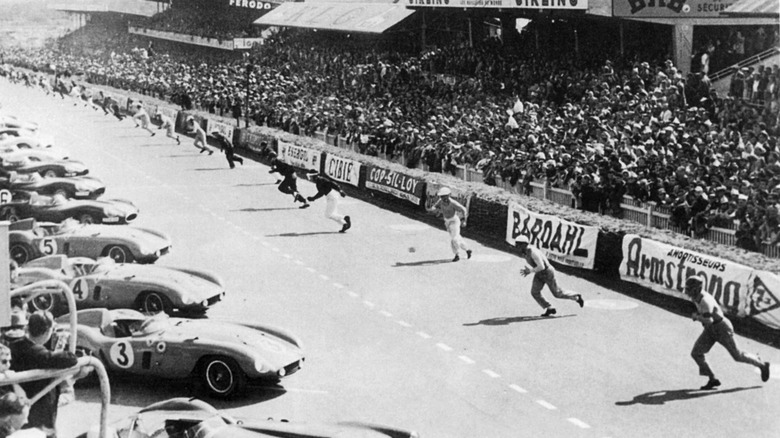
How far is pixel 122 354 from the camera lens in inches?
527

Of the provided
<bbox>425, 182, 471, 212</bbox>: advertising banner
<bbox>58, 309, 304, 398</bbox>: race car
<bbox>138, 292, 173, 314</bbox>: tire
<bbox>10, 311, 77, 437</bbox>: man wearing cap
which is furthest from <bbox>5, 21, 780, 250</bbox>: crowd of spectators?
<bbox>10, 311, 77, 437</bbox>: man wearing cap

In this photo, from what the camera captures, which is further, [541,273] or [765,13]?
[765,13]

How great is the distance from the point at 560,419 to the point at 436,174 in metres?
16.4

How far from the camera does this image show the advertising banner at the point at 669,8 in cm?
3028

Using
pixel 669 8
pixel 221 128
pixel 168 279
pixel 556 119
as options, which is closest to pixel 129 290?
pixel 168 279

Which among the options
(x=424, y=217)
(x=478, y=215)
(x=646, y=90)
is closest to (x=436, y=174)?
(x=424, y=217)

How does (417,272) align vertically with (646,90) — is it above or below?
Answer: below

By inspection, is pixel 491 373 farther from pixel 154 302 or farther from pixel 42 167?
pixel 42 167

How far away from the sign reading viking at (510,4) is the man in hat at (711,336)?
71.4ft

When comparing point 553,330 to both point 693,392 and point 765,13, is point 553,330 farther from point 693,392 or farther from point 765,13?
point 765,13

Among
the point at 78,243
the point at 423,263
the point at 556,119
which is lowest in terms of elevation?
the point at 423,263

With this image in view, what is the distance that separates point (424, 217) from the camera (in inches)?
1040

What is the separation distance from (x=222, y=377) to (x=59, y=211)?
1195 centimetres

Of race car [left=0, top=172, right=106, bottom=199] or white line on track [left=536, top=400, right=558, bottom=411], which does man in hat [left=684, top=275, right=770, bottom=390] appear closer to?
white line on track [left=536, top=400, right=558, bottom=411]
